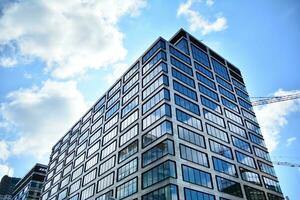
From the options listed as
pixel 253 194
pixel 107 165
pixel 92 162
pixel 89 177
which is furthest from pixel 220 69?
pixel 89 177

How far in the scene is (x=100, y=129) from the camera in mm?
78938

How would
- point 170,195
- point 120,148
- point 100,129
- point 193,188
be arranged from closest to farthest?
1. point 170,195
2. point 193,188
3. point 120,148
4. point 100,129

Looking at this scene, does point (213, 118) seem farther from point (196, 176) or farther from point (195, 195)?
point (195, 195)

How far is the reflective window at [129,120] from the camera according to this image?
6277 centimetres

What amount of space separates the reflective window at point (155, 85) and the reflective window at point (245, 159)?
78.4 ft

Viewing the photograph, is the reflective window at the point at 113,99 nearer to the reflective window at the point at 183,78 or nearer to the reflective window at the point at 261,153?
the reflective window at the point at 183,78

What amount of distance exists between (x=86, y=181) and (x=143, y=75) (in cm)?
3168

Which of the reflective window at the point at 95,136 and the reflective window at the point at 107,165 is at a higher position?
the reflective window at the point at 95,136

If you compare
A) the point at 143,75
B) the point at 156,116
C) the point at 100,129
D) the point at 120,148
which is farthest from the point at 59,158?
the point at 156,116

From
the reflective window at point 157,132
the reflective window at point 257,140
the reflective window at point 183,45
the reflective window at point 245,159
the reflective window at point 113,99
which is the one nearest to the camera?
the reflective window at point 157,132

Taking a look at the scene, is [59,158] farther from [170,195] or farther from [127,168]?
[170,195]

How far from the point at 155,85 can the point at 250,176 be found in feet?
97.2

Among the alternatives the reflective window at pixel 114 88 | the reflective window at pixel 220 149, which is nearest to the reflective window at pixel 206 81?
the reflective window at pixel 220 149

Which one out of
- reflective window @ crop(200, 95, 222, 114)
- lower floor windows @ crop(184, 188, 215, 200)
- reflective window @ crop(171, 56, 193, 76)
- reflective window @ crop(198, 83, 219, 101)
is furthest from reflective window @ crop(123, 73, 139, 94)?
lower floor windows @ crop(184, 188, 215, 200)
